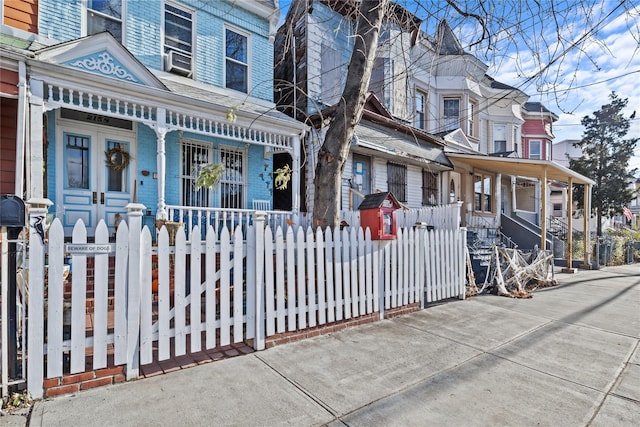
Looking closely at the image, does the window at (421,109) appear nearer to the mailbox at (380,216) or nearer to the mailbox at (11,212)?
the mailbox at (380,216)

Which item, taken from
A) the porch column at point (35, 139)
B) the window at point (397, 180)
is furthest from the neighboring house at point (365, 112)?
the porch column at point (35, 139)

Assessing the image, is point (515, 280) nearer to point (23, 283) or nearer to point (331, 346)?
point (331, 346)

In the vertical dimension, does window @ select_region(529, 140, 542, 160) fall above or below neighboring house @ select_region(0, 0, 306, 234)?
above

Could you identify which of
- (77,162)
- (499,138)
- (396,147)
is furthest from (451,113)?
(77,162)

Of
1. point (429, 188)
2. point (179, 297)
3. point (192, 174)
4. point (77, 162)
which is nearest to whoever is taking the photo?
point (179, 297)

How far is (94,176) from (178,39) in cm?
420

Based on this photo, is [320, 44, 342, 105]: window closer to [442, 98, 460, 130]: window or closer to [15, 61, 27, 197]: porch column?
[442, 98, 460, 130]: window

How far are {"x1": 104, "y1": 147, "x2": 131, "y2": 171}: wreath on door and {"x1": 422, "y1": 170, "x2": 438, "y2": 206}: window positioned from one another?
1041cm

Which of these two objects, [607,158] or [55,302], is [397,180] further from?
[607,158]

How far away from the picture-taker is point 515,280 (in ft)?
23.9

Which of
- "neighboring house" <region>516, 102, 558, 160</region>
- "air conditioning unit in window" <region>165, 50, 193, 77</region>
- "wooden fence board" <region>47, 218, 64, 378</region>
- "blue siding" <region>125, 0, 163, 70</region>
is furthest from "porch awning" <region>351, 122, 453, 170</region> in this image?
"neighboring house" <region>516, 102, 558, 160</region>

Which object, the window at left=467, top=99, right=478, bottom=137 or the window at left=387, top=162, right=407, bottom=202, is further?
the window at left=467, top=99, right=478, bottom=137

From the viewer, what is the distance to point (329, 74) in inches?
448

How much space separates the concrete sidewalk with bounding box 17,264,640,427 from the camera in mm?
2488
